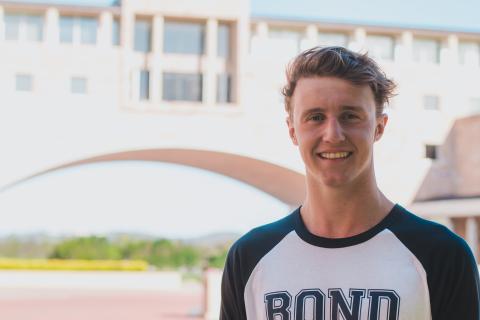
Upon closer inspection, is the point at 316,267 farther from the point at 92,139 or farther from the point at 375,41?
the point at 375,41

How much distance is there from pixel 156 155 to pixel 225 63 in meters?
4.42

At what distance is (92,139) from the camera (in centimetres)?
2812

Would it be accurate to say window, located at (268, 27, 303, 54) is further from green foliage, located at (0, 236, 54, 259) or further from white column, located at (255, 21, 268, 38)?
green foliage, located at (0, 236, 54, 259)

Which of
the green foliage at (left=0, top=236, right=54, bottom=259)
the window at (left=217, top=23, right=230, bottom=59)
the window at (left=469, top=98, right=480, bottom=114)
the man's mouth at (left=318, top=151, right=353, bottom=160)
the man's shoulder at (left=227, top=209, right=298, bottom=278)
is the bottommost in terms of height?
the green foliage at (left=0, top=236, right=54, bottom=259)

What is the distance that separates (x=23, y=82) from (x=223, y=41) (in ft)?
23.0

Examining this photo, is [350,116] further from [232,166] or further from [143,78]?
[232,166]

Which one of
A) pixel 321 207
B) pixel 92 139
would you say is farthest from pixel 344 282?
pixel 92 139

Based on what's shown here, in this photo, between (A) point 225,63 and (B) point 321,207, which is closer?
(B) point 321,207

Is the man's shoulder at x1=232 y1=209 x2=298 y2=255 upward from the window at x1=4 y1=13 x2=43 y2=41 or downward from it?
downward

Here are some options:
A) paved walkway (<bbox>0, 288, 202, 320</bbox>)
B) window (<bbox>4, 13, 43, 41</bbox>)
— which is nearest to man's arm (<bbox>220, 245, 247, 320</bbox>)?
paved walkway (<bbox>0, 288, 202, 320</bbox>)

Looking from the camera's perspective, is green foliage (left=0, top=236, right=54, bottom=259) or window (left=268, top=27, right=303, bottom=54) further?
green foliage (left=0, top=236, right=54, bottom=259)

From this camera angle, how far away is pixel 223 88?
1147 inches

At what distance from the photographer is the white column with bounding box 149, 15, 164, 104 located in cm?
2811

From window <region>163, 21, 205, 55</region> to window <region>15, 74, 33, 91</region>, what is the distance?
4.72m
